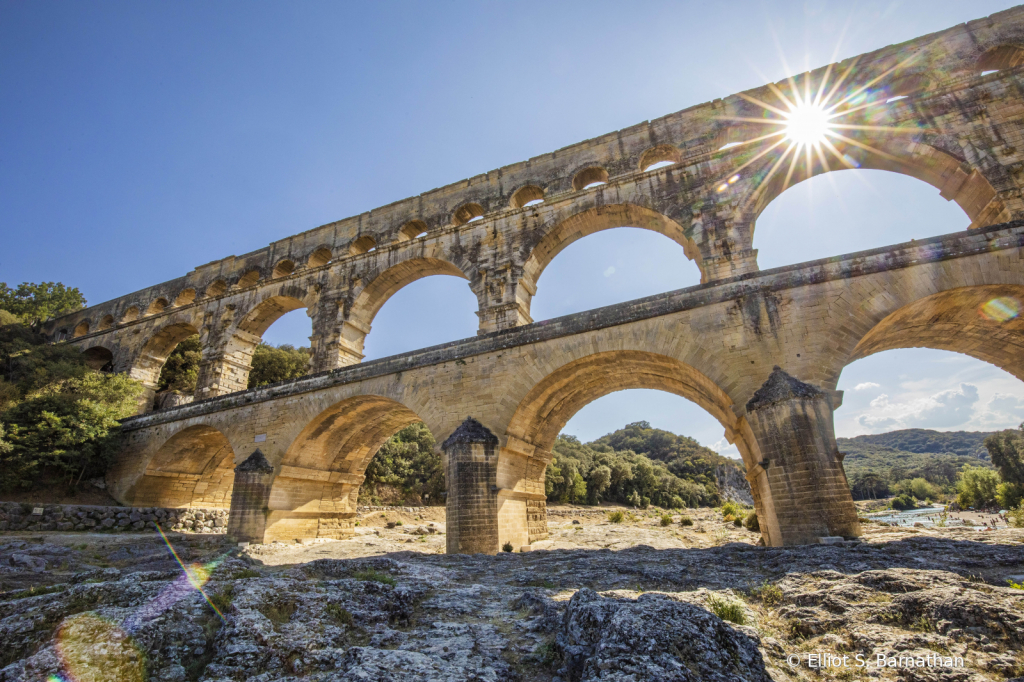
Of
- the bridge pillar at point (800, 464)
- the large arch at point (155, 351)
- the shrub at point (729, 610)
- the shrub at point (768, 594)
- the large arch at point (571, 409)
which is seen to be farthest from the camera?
the large arch at point (155, 351)

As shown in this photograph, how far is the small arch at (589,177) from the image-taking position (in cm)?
1499

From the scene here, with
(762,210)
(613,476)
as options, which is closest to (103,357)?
(762,210)

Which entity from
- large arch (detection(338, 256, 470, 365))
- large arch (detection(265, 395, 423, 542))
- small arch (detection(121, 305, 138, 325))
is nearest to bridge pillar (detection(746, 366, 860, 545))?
large arch (detection(265, 395, 423, 542))

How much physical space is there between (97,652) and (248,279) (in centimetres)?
1923

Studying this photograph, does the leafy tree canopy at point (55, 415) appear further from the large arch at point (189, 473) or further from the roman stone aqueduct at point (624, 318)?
the large arch at point (189, 473)

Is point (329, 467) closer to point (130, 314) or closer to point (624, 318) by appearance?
point (624, 318)

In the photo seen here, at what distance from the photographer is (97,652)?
2.83m

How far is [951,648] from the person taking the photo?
119 inches

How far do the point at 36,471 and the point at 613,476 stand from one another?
4193 cm

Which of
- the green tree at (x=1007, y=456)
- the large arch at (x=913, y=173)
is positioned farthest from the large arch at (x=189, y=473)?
the green tree at (x=1007, y=456)

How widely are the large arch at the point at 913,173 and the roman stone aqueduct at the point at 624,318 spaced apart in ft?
0.17

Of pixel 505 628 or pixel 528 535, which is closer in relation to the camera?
pixel 505 628

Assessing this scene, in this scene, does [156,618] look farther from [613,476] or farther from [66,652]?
[613,476]

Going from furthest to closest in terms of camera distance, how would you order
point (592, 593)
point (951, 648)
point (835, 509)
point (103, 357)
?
point (103, 357), point (835, 509), point (592, 593), point (951, 648)
